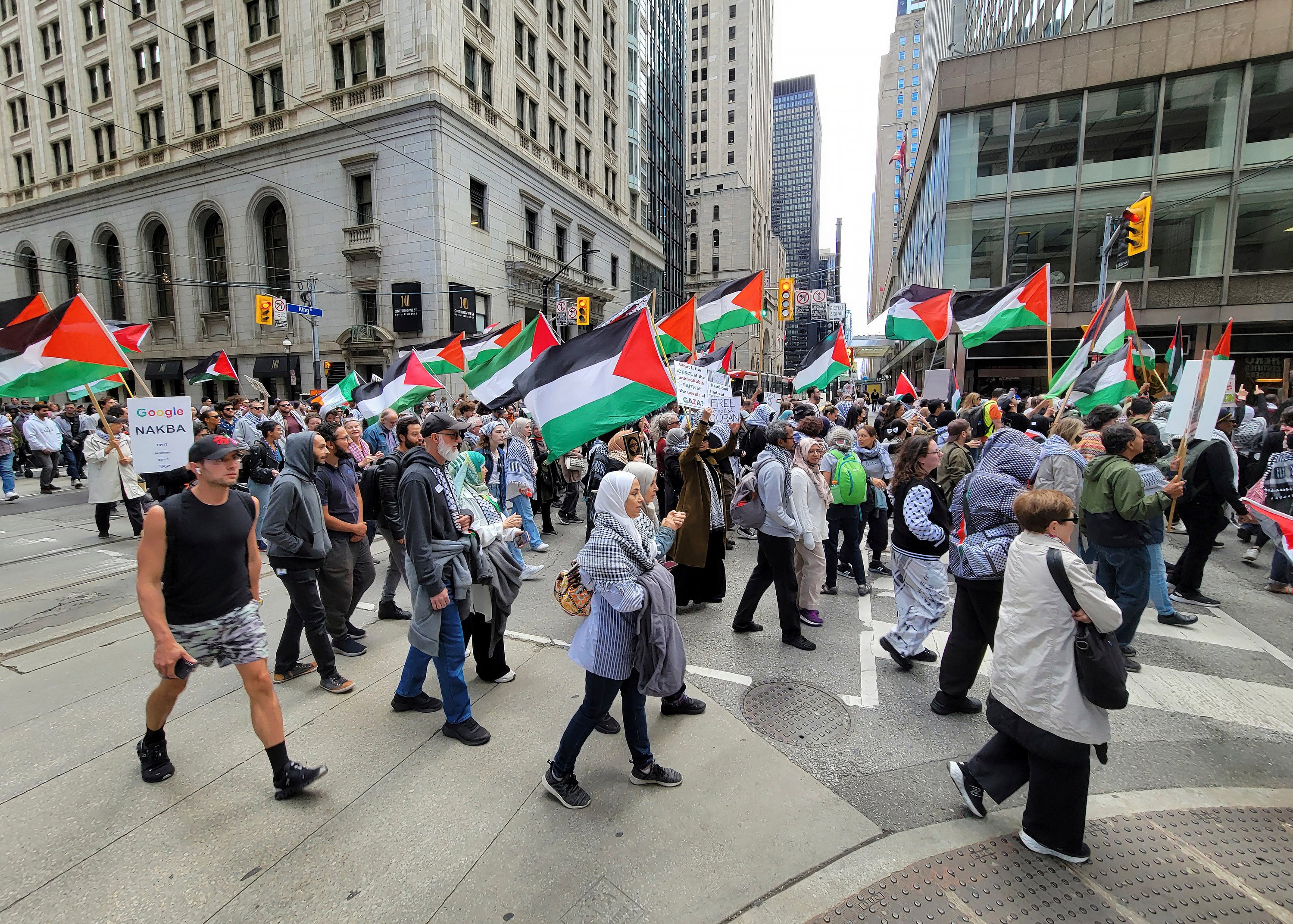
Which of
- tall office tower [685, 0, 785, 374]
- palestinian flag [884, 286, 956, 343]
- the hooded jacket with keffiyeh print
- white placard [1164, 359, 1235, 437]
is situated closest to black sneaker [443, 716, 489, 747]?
the hooded jacket with keffiyeh print

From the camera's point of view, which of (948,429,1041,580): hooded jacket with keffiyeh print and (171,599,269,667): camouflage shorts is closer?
(171,599,269,667): camouflage shorts

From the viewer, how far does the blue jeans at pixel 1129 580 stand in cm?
463

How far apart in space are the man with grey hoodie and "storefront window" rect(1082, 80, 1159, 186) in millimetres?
28593

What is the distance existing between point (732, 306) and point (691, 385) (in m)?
4.28

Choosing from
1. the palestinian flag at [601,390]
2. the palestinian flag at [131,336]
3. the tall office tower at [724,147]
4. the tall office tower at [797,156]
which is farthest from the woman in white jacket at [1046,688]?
the tall office tower at [797,156]

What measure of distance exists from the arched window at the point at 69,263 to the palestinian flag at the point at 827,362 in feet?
150

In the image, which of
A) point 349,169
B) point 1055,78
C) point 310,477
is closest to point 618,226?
point 349,169

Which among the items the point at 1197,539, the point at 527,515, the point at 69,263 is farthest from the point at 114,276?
the point at 1197,539

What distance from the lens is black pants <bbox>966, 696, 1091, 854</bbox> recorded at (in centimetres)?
267

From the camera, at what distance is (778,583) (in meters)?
5.01

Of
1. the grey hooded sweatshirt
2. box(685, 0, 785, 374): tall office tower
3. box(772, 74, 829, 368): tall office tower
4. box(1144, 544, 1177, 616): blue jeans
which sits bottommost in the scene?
box(1144, 544, 1177, 616): blue jeans

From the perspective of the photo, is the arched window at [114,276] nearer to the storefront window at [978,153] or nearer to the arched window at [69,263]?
the arched window at [69,263]

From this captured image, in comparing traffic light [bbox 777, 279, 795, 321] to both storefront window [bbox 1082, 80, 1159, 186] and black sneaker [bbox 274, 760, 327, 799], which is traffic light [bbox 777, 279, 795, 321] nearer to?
storefront window [bbox 1082, 80, 1159, 186]

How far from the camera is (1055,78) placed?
22125mm
